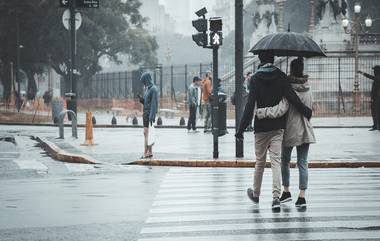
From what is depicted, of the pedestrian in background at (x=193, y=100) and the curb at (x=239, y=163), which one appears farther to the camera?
the pedestrian in background at (x=193, y=100)

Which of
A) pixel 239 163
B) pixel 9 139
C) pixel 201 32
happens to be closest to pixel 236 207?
pixel 239 163

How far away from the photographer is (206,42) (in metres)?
16.3

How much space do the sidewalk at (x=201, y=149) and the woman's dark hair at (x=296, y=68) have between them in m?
5.78

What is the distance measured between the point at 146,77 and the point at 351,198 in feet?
23.6

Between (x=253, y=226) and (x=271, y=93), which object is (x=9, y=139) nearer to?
(x=271, y=93)

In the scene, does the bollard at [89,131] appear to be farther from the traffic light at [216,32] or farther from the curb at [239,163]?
the traffic light at [216,32]

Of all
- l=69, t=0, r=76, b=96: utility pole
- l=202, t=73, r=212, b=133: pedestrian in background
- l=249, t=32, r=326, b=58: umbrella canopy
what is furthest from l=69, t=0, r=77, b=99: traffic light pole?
l=249, t=32, r=326, b=58: umbrella canopy

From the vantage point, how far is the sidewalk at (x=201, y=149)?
15875 mm

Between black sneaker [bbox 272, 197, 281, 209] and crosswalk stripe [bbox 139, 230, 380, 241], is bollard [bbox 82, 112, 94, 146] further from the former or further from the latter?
crosswalk stripe [bbox 139, 230, 380, 241]

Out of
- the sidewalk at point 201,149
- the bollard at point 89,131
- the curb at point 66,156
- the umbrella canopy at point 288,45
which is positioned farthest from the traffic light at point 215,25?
the umbrella canopy at point 288,45

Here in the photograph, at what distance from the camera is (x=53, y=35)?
2415 inches

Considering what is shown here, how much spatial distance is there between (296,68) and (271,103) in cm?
57

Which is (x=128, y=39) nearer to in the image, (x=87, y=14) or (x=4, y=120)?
(x=87, y=14)

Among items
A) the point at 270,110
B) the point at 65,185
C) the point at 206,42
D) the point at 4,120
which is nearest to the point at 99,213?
the point at 270,110
